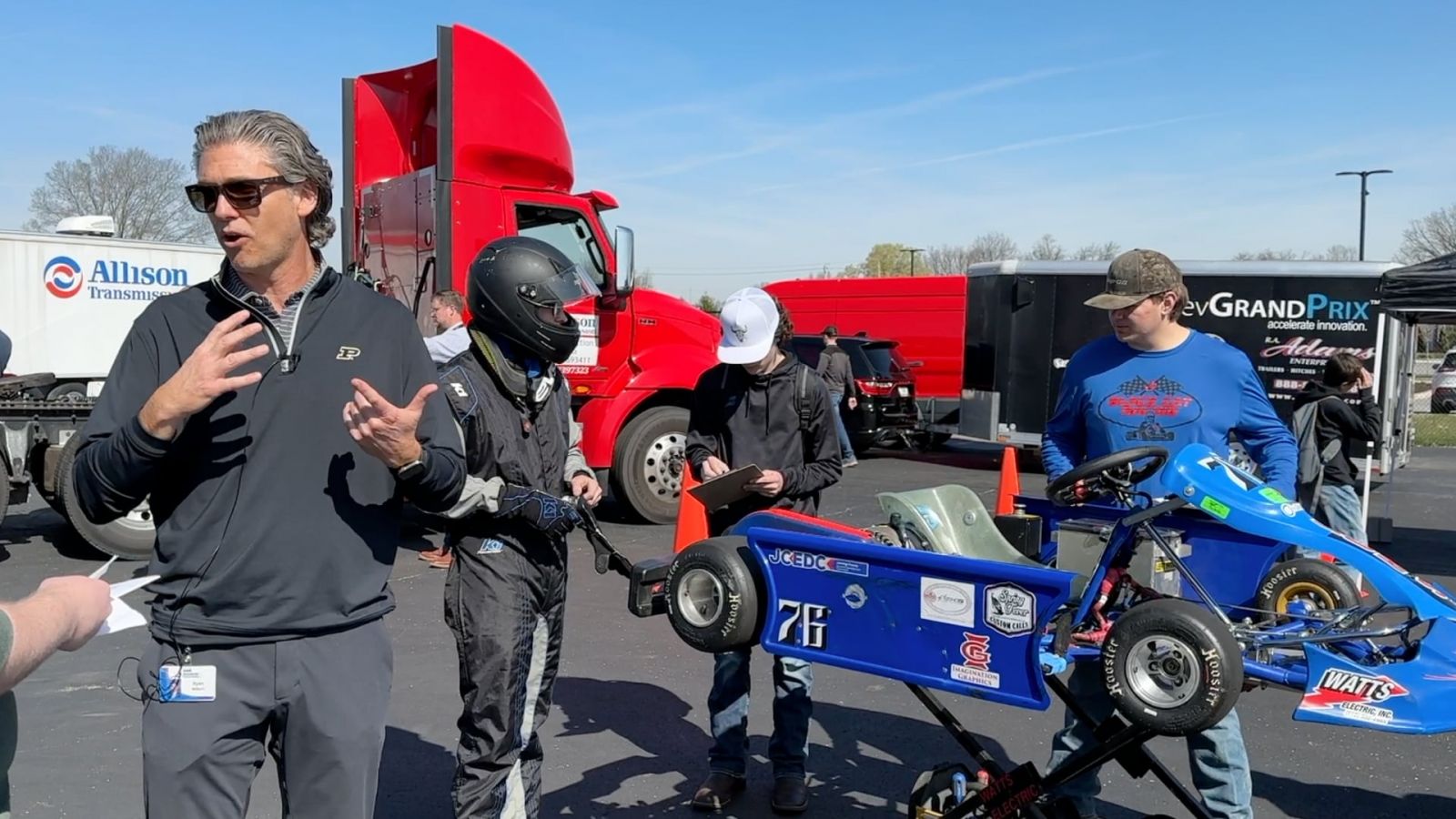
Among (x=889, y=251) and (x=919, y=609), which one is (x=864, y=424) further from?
(x=889, y=251)

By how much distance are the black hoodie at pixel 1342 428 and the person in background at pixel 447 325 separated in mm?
6253

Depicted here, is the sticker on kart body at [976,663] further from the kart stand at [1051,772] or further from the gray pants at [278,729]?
the gray pants at [278,729]

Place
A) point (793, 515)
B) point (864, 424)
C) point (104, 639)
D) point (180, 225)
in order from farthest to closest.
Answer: point (180, 225) < point (864, 424) < point (104, 639) < point (793, 515)

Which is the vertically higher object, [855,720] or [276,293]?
[276,293]

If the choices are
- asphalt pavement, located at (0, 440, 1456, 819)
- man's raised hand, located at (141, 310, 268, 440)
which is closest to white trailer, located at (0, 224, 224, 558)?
asphalt pavement, located at (0, 440, 1456, 819)

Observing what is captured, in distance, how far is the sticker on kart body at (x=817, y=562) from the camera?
2.80 metres

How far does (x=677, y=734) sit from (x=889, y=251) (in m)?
88.4

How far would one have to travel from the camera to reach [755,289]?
4.22 metres

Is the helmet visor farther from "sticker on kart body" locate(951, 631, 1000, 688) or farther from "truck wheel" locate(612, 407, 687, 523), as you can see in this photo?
"truck wheel" locate(612, 407, 687, 523)

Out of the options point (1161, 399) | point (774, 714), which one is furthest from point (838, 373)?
point (1161, 399)

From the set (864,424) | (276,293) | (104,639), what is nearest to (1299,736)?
(276,293)

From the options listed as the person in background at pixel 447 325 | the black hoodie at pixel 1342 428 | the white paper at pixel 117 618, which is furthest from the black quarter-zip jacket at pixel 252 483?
the black hoodie at pixel 1342 428

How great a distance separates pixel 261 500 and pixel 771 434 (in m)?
2.33

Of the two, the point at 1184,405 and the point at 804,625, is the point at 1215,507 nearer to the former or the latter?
the point at 1184,405
